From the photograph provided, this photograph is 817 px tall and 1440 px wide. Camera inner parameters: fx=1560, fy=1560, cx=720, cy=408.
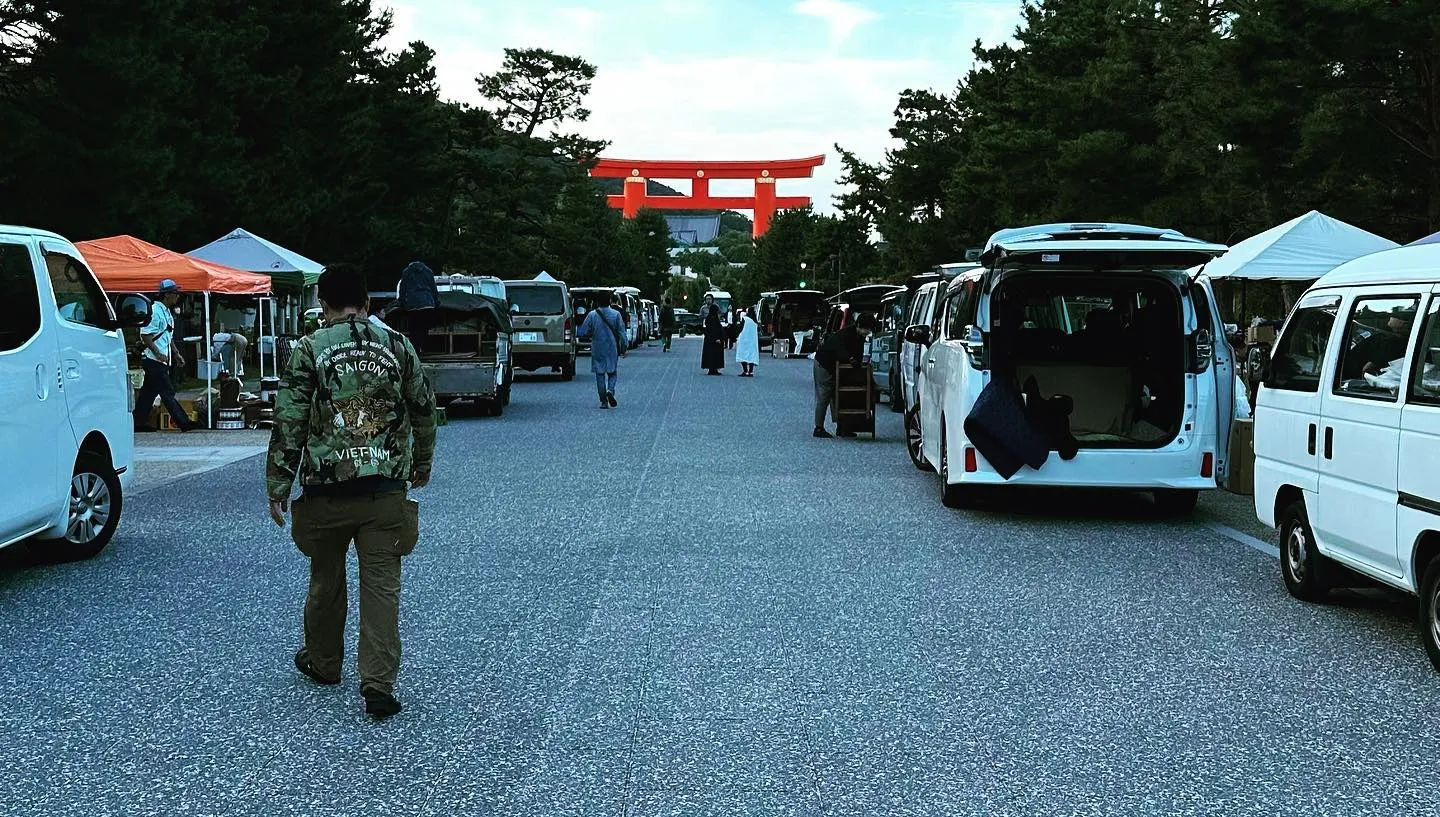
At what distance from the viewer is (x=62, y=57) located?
2411cm

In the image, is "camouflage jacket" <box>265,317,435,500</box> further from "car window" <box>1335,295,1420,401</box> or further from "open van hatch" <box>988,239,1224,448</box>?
"open van hatch" <box>988,239,1224,448</box>

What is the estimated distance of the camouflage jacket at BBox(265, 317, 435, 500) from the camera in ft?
18.4

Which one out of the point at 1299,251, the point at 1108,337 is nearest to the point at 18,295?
the point at 1108,337

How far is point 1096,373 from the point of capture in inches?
484

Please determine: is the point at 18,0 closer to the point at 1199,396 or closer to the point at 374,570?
the point at 1199,396

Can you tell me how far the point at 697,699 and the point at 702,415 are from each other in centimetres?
1613

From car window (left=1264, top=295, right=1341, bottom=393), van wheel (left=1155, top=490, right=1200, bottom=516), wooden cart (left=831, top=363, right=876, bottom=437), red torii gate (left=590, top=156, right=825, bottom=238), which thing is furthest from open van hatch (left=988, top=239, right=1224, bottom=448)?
red torii gate (left=590, top=156, right=825, bottom=238)

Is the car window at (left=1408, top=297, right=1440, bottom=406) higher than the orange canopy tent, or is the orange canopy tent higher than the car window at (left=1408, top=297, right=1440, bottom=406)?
the orange canopy tent

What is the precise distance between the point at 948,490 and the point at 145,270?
11629mm

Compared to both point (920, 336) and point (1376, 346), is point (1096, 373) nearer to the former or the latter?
point (920, 336)

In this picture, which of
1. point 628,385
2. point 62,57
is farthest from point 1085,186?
point 62,57

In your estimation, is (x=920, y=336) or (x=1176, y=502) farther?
(x=920, y=336)

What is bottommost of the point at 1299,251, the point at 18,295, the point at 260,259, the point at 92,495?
the point at 92,495

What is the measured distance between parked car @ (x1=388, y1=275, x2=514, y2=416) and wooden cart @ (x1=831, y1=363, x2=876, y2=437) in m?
5.57
